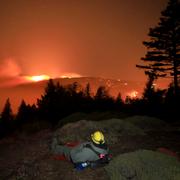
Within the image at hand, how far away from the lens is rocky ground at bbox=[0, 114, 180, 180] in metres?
10.2

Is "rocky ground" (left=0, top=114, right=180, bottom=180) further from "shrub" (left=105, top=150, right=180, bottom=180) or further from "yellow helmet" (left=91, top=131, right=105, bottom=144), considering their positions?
"yellow helmet" (left=91, top=131, right=105, bottom=144)

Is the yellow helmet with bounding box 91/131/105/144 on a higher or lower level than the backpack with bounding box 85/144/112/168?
higher

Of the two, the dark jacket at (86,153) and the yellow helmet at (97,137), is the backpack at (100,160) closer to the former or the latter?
the dark jacket at (86,153)

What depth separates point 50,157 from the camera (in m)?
12.5

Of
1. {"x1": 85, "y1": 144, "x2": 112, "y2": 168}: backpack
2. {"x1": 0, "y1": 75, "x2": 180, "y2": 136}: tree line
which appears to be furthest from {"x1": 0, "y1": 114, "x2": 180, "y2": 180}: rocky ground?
{"x1": 0, "y1": 75, "x2": 180, "y2": 136}: tree line


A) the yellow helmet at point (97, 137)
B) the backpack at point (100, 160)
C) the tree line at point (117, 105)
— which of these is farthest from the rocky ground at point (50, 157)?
→ the tree line at point (117, 105)

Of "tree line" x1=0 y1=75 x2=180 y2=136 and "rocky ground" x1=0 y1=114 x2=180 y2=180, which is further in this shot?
"tree line" x1=0 y1=75 x2=180 y2=136

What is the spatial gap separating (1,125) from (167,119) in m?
61.6

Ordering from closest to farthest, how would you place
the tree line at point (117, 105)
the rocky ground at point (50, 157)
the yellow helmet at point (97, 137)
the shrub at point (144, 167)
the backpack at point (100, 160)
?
the shrub at point (144, 167), the rocky ground at point (50, 157), the backpack at point (100, 160), the yellow helmet at point (97, 137), the tree line at point (117, 105)

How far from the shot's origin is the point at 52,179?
32.4ft

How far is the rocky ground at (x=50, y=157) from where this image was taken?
1021 cm

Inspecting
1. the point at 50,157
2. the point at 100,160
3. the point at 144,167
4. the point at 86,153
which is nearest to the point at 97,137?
the point at 86,153

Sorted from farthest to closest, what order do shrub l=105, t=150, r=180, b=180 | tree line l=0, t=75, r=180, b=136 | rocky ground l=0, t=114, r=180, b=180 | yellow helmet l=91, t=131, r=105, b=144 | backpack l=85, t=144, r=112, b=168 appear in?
tree line l=0, t=75, r=180, b=136, yellow helmet l=91, t=131, r=105, b=144, backpack l=85, t=144, r=112, b=168, rocky ground l=0, t=114, r=180, b=180, shrub l=105, t=150, r=180, b=180

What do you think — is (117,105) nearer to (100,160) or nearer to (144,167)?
(100,160)
